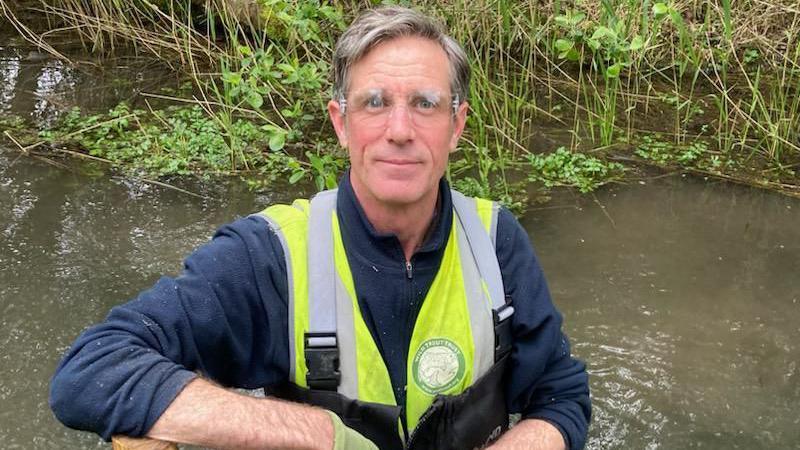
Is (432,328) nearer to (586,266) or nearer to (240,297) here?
(240,297)

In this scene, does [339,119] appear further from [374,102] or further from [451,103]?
[451,103]

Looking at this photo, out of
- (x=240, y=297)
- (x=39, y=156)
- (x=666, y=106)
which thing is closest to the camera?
(x=240, y=297)

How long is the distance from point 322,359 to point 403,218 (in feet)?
1.32

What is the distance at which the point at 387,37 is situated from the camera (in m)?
2.03

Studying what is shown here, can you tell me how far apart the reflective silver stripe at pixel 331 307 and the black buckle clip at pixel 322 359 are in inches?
0.5

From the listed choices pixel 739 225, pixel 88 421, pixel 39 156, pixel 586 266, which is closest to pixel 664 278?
pixel 586 266

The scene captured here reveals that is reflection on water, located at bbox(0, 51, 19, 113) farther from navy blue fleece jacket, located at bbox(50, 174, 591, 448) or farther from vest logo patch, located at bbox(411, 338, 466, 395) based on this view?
vest logo patch, located at bbox(411, 338, 466, 395)

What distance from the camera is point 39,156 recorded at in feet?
16.6

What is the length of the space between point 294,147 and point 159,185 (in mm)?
881

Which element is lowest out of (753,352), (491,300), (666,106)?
(753,352)

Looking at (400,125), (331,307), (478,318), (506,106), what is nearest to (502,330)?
(478,318)

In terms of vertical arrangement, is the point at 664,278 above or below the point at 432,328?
below

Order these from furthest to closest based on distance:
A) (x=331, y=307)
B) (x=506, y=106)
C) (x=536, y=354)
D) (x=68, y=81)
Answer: (x=68, y=81) < (x=506, y=106) < (x=536, y=354) < (x=331, y=307)

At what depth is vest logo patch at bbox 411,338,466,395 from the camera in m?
2.01
